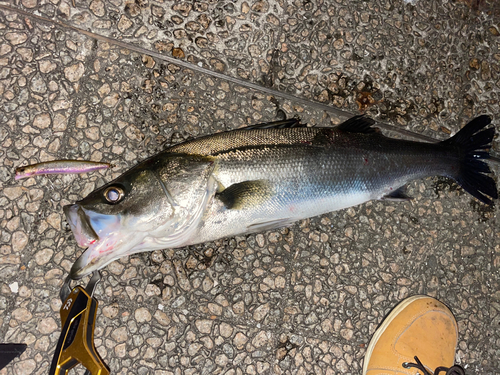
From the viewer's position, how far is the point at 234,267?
9.32 feet

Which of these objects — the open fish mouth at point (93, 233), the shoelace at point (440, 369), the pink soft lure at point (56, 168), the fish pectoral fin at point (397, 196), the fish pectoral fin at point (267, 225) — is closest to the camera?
the open fish mouth at point (93, 233)

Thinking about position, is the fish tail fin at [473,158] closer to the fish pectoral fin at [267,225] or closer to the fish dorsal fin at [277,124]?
the fish dorsal fin at [277,124]

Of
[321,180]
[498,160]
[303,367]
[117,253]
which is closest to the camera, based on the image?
[117,253]

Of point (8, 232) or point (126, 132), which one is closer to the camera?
point (8, 232)

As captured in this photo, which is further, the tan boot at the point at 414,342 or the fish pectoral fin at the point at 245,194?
the tan boot at the point at 414,342

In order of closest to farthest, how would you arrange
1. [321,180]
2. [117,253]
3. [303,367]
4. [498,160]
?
[117,253] < [321,180] < [303,367] < [498,160]

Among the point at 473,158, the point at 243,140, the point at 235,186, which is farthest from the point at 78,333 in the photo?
the point at 473,158

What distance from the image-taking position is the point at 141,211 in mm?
2215

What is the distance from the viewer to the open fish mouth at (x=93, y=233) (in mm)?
2146

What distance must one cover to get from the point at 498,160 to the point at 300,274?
2.55m

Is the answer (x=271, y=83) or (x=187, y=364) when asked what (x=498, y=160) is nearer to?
A: (x=271, y=83)

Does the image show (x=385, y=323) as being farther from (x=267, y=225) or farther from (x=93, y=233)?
(x=93, y=233)

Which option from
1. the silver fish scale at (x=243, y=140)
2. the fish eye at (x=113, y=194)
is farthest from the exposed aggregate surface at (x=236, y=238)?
the fish eye at (x=113, y=194)

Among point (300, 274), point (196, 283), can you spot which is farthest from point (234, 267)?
point (300, 274)
